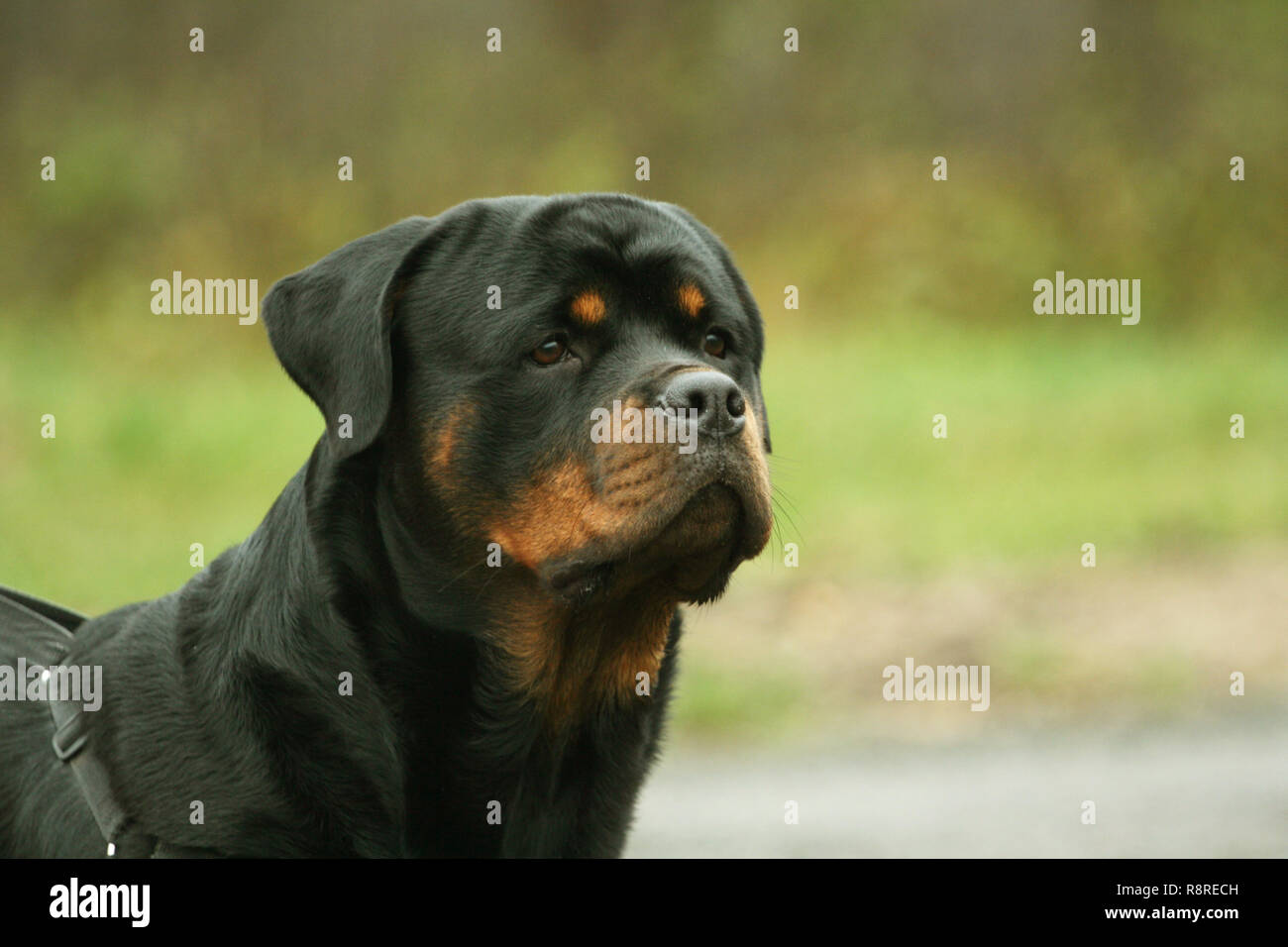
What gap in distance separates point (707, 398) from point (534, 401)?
366mm

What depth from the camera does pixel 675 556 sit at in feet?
9.88

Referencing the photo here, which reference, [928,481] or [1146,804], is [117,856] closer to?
[1146,804]

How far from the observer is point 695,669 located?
7484mm

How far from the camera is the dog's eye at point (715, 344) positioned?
11.0 feet

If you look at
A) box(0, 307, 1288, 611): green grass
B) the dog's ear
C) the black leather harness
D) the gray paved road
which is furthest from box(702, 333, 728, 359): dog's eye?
box(0, 307, 1288, 611): green grass

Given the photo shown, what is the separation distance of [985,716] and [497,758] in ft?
15.0

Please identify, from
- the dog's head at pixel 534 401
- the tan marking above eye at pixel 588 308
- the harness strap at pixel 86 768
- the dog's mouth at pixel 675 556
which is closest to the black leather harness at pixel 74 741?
the harness strap at pixel 86 768

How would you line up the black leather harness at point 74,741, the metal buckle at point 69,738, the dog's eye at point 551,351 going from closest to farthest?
the black leather harness at point 74,741, the metal buckle at point 69,738, the dog's eye at point 551,351

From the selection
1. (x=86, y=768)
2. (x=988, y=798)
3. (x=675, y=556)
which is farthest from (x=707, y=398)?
(x=988, y=798)

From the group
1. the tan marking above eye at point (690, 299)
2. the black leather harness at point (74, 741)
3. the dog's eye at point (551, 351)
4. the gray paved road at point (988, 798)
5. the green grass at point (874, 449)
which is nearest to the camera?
the black leather harness at point (74, 741)

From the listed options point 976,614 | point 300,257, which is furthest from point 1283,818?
point 300,257

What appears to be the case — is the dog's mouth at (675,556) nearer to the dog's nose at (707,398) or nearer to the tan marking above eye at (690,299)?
the dog's nose at (707,398)

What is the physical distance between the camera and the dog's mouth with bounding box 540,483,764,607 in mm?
2971

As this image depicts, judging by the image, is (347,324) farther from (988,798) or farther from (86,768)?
(988,798)
